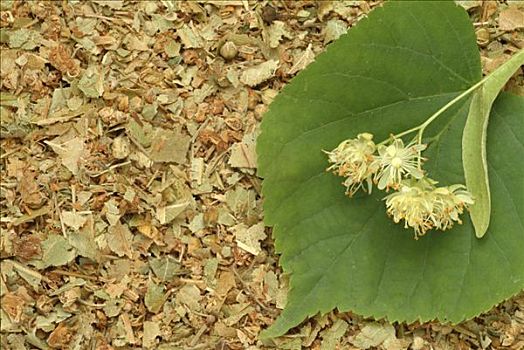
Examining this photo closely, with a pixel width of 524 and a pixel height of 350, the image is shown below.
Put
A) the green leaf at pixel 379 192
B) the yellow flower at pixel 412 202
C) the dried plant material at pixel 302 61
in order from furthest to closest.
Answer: the dried plant material at pixel 302 61
the green leaf at pixel 379 192
the yellow flower at pixel 412 202

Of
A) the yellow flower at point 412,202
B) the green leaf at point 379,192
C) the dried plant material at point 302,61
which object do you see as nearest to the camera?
the yellow flower at point 412,202

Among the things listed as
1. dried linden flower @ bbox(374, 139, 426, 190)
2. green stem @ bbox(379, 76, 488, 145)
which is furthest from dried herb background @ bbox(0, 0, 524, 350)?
dried linden flower @ bbox(374, 139, 426, 190)

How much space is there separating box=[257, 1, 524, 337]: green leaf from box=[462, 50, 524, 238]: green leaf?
4 centimetres

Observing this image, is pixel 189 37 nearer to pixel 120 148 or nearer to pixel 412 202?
pixel 120 148

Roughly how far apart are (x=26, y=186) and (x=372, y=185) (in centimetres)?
53

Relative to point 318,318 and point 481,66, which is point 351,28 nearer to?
point 481,66

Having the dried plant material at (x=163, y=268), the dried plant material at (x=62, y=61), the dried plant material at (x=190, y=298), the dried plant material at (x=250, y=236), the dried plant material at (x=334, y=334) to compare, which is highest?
the dried plant material at (x=62, y=61)

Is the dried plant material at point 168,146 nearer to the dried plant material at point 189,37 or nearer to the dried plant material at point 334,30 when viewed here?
the dried plant material at point 189,37

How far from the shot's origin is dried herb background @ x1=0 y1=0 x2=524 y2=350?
4.57 feet

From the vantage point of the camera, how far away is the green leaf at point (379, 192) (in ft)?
4.49

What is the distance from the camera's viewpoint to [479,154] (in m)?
1.31

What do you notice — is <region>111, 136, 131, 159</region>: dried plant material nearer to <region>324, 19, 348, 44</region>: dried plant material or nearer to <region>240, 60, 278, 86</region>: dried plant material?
<region>240, 60, 278, 86</region>: dried plant material

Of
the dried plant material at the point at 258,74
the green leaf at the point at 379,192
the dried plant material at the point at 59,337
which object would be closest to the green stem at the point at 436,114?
the green leaf at the point at 379,192

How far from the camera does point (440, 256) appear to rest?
139 cm
